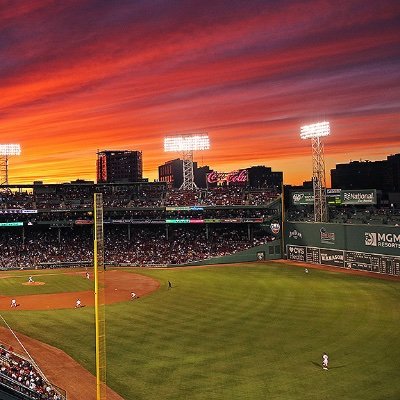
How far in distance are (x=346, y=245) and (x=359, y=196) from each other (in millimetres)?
7831

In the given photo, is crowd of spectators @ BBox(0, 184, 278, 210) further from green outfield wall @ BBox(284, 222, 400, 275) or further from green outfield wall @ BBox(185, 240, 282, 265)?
green outfield wall @ BBox(284, 222, 400, 275)

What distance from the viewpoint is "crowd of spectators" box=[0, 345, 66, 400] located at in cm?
1783

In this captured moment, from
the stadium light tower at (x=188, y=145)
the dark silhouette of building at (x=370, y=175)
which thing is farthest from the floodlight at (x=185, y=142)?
the dark silhouette of building at (x=370, y=175)

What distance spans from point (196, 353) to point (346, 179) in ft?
360

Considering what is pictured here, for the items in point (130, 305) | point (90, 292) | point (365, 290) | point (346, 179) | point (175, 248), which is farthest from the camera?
point (346, 179)

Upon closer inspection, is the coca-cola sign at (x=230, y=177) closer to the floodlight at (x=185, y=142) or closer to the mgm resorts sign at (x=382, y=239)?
the floodlight at (x=185, y=142)

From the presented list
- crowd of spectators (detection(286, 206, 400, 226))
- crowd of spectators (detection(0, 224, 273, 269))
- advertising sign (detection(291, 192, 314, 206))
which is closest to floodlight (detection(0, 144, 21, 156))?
crowd of spectators (detection(0, 224, 273, 269))

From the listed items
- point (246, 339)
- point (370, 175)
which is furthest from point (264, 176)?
point (246, 339)

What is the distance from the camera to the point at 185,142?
75000 millimetres

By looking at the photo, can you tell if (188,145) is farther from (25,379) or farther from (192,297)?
(25,379)

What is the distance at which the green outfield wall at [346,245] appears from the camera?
4856 centimetres

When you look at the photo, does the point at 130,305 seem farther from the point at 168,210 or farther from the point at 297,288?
the point at 168,210

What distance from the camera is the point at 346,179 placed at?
417 ft

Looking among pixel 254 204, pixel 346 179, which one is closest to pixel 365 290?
pixel 254 204
